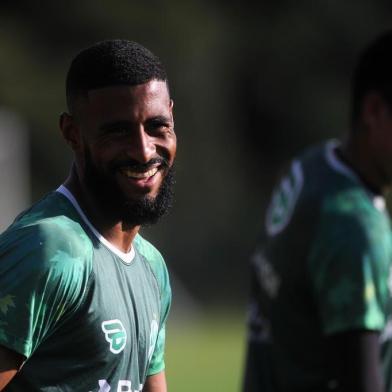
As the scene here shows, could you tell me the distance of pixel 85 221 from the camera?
4.27 metres

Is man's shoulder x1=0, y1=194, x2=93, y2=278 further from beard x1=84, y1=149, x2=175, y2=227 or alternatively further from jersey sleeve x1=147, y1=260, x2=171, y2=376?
jersey sleeve x1=147, y1=260, x2=171, y2=376

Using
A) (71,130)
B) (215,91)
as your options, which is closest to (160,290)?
(71,130)

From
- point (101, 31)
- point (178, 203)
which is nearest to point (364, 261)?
point (178, 203)

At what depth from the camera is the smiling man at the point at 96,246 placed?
394 centimetres

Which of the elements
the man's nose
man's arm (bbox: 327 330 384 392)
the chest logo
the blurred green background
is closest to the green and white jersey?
the chest logo

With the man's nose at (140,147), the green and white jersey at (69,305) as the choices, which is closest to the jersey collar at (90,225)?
the green and white jersey at (69,305)

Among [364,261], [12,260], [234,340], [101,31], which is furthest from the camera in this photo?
[101,31]

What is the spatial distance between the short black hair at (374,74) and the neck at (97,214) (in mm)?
1633

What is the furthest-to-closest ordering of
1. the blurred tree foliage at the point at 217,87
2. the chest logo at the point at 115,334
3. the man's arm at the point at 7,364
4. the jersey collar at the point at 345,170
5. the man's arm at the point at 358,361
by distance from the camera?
the blurred tree foliage at the point at 217,87 < the jersey collar at the point at 345,170 < the man's arm at the point at 358,361 < the chest logo at the point at 115,334 < the man's arm at the point at 7,364

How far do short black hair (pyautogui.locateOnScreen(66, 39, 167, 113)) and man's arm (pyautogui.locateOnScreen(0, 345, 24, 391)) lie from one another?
2.91ft

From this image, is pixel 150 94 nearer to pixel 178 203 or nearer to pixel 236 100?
pixel 178 203

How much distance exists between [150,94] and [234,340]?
548 inches

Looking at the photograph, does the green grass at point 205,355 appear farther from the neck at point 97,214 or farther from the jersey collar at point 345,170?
the neck at point 97,214

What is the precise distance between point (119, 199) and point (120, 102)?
330 mm
